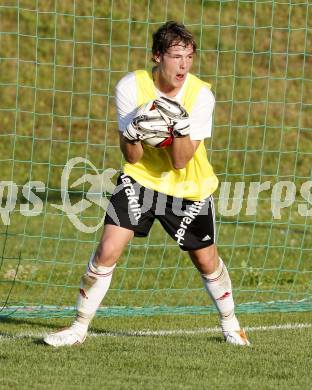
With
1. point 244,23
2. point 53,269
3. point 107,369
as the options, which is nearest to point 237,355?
point 107,369

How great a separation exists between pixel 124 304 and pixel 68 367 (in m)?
2.56

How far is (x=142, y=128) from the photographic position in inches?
232

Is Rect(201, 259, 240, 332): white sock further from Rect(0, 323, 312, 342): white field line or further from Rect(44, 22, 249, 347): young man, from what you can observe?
Rect(0, 323, 312, 342): white field line

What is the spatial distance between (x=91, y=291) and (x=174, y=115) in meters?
1.17

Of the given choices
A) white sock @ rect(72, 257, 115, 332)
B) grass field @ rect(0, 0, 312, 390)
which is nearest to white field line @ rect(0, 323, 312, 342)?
grass field @ rect(0, 0, 312, 390)

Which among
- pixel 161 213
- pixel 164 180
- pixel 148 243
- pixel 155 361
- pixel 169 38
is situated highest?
pixel 169 38

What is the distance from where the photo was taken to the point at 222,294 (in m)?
6.62

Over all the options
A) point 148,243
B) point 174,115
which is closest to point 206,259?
point 174,115

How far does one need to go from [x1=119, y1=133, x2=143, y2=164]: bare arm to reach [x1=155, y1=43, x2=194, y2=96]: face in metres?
0.40

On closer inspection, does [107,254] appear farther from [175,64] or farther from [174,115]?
[175,64]

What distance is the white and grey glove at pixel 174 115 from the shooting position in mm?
5898

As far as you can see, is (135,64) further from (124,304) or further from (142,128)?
(142,128)

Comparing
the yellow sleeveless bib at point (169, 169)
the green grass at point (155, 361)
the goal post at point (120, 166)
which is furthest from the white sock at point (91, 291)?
the goal post at point (120, 166)

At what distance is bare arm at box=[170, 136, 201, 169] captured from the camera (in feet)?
19.7
